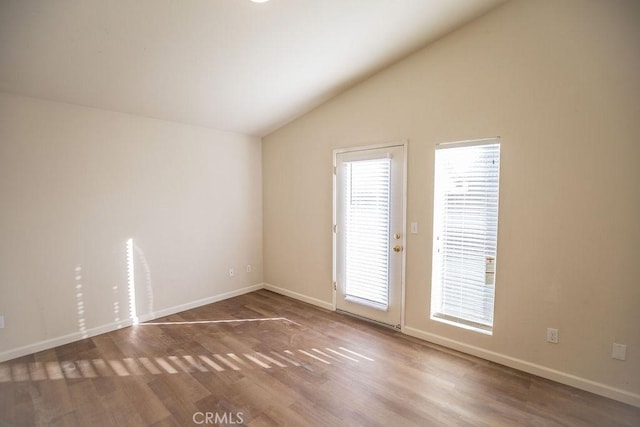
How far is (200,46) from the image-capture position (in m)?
2.49

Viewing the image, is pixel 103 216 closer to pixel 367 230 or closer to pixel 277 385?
pixel 277 385

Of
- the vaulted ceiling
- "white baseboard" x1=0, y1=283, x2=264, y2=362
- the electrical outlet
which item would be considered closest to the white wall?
"white baseboard" x1=0, y1=283, x2=264, y2=362

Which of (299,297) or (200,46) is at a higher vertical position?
(200,46)

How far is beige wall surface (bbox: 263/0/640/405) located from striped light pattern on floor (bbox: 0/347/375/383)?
1072 millimetres

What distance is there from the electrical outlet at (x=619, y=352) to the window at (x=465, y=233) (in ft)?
2.68

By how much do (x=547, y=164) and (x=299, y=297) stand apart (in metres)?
3.27

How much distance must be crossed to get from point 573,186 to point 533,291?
2.97 ft

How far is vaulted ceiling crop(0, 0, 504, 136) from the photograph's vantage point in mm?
2074

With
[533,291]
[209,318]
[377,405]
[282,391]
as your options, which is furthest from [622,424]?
[209,318]

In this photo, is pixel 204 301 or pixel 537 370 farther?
pixel 204 301

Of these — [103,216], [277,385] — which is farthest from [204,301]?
[277,385]

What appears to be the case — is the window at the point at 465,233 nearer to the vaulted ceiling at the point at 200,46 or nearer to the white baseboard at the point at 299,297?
the vaulted ceiling at the point at 200,46

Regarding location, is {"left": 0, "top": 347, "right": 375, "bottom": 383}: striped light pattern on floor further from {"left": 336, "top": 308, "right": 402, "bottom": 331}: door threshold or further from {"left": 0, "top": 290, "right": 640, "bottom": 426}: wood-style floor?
{"left": 336, "top": 308, "right": 402, "bottom": 331}: door threshold

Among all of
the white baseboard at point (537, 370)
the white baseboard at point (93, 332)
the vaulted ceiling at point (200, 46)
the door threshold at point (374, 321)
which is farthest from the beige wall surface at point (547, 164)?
the white baseboard at point (93, 332)
